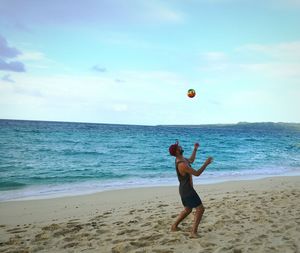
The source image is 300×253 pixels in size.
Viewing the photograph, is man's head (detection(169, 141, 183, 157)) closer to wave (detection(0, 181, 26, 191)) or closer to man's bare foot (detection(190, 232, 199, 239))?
man's bare foot (detection(190, 232, 199, 239))

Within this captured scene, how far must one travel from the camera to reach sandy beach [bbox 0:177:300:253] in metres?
5.18

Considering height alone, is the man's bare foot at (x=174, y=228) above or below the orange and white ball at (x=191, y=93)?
below

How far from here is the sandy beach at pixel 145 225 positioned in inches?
204

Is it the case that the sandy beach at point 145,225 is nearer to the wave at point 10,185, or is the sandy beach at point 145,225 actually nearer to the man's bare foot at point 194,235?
the man's bare foot at point 194,235

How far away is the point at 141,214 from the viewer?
743cm

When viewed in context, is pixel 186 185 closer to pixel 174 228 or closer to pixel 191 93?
pixel 174 228

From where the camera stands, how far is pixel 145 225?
6355mm

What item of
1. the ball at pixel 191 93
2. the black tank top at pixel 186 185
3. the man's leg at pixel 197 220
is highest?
the ball at pixel 191 93

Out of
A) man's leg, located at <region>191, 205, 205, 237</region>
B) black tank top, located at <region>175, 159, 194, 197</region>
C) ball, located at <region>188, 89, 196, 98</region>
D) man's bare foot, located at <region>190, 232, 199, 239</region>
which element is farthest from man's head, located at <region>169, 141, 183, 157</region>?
ball, located at <region>188, 89, 196, 98</region>

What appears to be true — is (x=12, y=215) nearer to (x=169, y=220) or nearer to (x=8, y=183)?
(x=169, y=220)

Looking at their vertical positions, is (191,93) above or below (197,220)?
above

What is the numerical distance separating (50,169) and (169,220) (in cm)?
1157

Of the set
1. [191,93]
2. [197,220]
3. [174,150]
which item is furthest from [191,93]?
[197,220]

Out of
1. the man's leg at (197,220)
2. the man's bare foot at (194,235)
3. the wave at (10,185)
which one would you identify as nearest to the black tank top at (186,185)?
the man's leg at (197,220)
